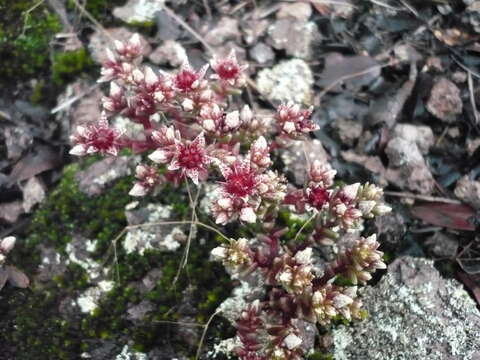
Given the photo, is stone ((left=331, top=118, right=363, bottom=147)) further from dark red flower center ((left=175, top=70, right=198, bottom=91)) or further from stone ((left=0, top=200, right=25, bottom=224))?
stone ((left=0, top=200, right=25, bottom=224))

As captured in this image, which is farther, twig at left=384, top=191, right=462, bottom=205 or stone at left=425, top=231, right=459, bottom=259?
twig at left=384, top=191, right=462, bottom=205

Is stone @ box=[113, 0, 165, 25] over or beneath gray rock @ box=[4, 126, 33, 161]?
over

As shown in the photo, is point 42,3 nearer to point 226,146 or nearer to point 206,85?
point 206,85

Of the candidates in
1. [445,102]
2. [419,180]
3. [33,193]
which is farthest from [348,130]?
[33,193]

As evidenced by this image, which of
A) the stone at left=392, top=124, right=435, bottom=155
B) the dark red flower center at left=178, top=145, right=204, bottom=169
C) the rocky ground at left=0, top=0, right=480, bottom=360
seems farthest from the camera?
the stone at left=392, top=124, right=435, bottom=155

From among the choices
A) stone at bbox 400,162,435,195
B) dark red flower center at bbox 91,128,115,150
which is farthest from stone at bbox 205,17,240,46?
stone at bbox 400,162,435,195

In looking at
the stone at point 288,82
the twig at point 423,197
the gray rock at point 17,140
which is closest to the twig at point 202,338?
the twig at point 423,197

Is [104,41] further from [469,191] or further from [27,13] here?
[469,191]
